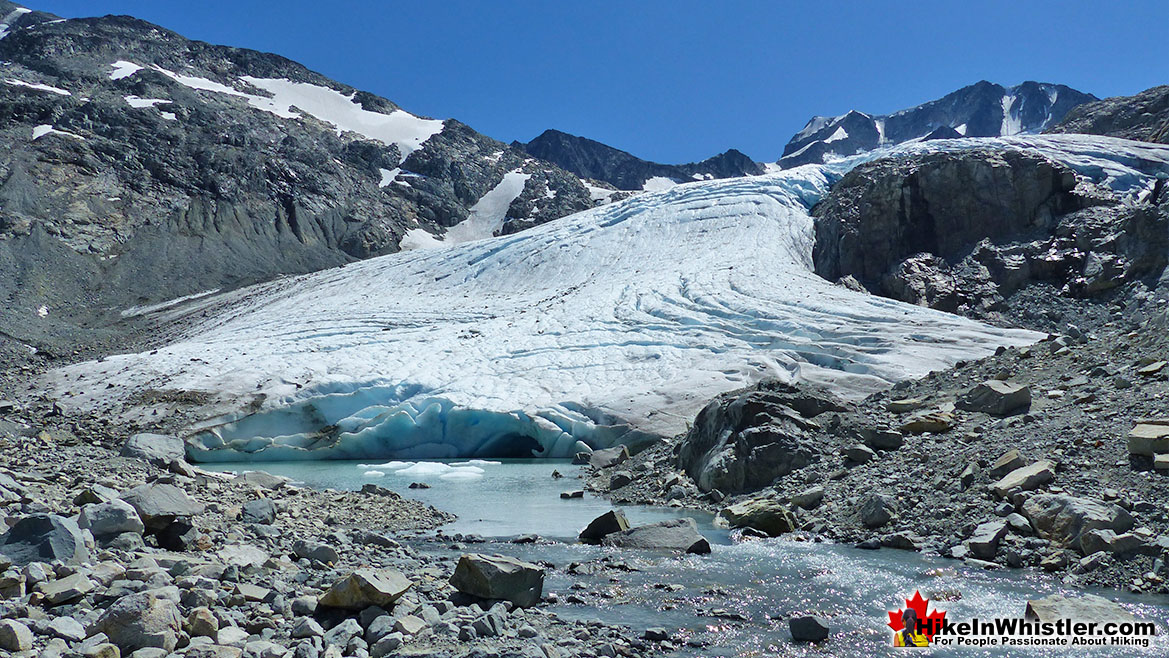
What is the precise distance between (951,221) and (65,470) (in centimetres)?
3493

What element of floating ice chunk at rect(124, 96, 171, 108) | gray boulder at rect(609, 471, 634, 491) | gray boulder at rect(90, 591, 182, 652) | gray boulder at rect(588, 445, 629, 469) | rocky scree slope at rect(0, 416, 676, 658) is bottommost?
gray boulder at rect(588, 445, 629, 469)

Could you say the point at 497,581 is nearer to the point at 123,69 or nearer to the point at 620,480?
the point at 620,480

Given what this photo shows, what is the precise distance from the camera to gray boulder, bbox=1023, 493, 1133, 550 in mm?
6043

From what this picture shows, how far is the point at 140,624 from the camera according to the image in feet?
11.0

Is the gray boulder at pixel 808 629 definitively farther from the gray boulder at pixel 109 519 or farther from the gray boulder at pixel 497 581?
the gray boulder at pixel 109 519

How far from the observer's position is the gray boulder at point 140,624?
331 cm

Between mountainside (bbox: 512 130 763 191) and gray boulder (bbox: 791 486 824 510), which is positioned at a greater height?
mountainside (bbox: 512 130 763 191)

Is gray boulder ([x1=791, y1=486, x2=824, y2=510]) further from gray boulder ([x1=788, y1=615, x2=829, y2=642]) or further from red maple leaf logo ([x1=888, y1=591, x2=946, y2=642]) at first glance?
gray boulder ([x1=788, y1=615, x2=829, y2=642])

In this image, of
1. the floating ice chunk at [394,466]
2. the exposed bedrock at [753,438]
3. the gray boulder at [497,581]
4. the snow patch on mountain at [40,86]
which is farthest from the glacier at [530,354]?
the snow patch on mountain at [40,86]

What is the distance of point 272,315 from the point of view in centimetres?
3084

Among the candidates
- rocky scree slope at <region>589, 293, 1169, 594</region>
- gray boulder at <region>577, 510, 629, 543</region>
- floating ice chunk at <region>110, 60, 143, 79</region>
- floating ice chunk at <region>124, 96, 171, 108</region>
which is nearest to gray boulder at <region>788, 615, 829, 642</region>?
rocky scree slope at <region>589, 293, 1169, 594</region>

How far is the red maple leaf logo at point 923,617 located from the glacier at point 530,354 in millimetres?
11927

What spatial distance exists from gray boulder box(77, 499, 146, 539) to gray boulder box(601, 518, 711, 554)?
4.44 m

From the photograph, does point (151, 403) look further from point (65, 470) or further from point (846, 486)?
point (846, 486)
